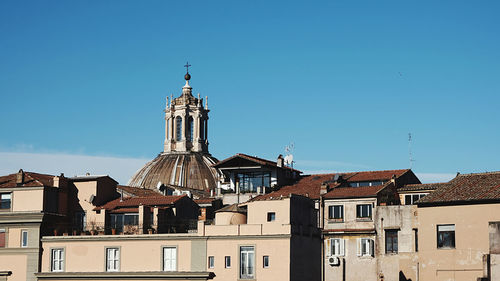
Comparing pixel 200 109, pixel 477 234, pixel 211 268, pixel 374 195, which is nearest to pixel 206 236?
pixel 211 268

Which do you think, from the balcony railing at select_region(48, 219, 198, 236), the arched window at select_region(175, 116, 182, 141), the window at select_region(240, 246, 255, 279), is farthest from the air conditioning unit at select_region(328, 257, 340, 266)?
the arched window at select_region(175, 116, 182, 141)

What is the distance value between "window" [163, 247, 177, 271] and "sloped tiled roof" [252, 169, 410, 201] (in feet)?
31.5

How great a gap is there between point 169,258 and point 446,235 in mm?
19716

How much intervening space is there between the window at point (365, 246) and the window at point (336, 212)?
8.46 ft

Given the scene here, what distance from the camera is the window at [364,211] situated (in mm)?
72125

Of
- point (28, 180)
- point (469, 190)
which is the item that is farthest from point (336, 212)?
point (28, 180)

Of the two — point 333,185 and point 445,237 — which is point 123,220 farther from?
point 445,237

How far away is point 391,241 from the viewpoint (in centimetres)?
7069

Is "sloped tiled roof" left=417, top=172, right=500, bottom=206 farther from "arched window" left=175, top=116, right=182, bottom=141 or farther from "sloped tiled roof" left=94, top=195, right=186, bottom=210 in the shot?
"arched window" left=175, top=116, right=182, bottom=141

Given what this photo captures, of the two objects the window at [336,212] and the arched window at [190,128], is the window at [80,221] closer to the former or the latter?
the window at [336,212]

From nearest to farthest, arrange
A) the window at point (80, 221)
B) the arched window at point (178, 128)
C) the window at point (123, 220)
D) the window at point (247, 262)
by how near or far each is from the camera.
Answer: the window at point (247, 262) < the window at point (123, 220) < the window at point (80, 221) < the arched window at point (178, 128)

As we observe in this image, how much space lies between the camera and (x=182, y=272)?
216 feet

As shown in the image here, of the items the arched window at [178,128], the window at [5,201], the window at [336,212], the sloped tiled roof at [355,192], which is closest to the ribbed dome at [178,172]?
the arched window at [178,128]

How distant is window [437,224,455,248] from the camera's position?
211ft
